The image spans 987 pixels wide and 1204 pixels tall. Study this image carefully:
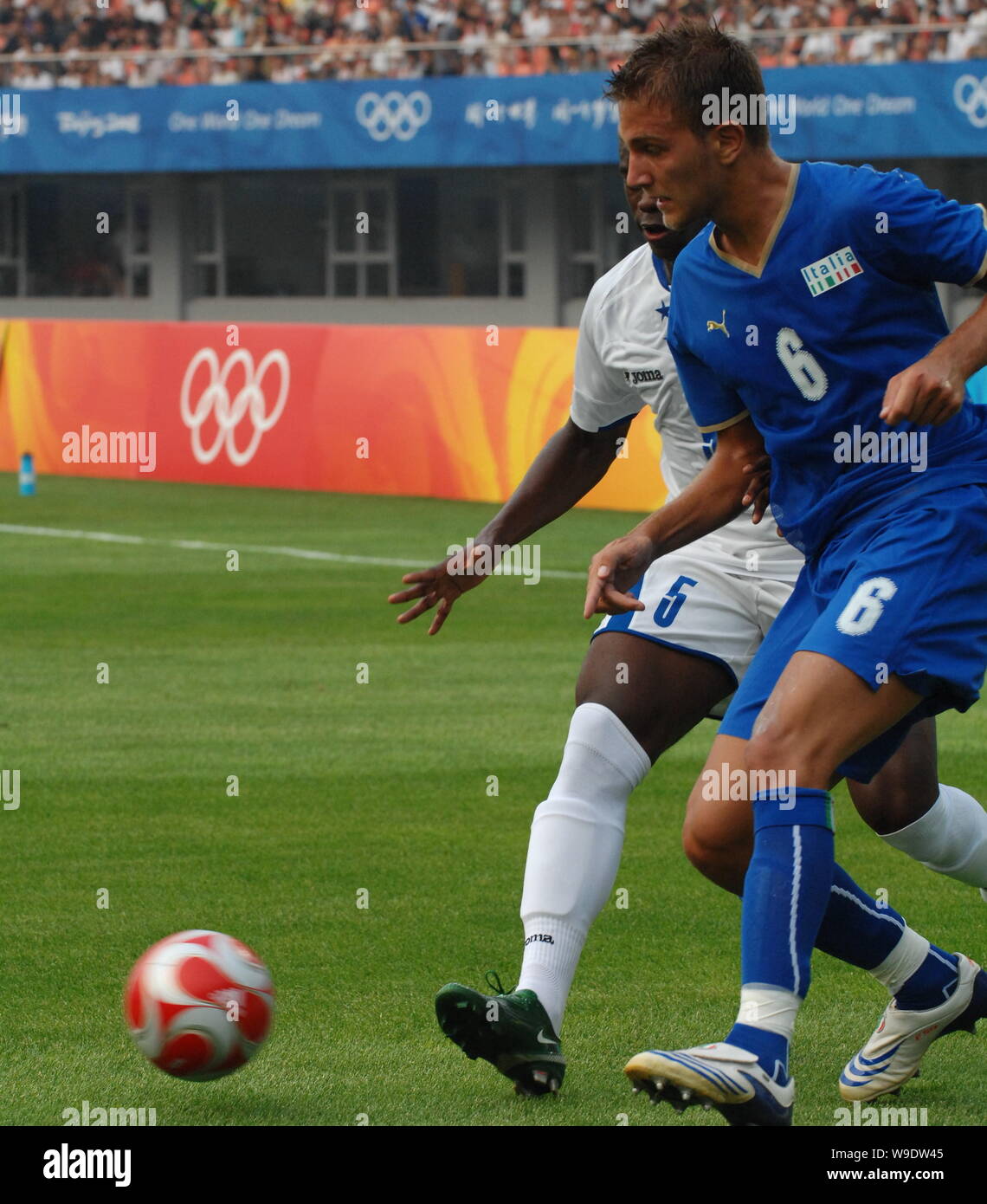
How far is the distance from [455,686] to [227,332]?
12.7 meters

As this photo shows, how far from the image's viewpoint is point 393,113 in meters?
31.6

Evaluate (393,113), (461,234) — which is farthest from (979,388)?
(461,234)

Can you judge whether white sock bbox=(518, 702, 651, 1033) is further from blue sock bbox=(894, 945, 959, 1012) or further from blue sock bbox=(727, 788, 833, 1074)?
blue sock bbox=(727, 788, 833, 1074)

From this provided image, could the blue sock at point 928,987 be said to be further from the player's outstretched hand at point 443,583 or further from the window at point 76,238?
the window at point 76,238

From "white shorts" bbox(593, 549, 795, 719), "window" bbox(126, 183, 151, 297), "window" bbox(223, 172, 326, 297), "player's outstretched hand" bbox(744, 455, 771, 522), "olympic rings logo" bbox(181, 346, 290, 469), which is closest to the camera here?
"player's outstretched hand" bbox(744, 455, 771, 522)

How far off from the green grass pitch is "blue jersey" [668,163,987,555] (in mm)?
1343

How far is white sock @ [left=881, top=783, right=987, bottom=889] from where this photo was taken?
15.9 feet

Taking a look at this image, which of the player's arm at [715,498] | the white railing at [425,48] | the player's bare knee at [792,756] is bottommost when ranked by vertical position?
the player's bare knee at [792,756]

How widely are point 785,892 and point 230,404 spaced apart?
827 inches

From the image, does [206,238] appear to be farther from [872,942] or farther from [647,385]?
[872,942]

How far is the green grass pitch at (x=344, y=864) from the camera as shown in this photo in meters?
4.69

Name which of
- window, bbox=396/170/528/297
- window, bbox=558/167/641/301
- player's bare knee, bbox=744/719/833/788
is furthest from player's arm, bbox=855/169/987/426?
window, bbox=396/170/528/297

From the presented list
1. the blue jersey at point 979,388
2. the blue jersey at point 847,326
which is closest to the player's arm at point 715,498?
the blue jersey at point 847,326

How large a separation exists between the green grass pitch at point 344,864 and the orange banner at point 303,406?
6.51 m
